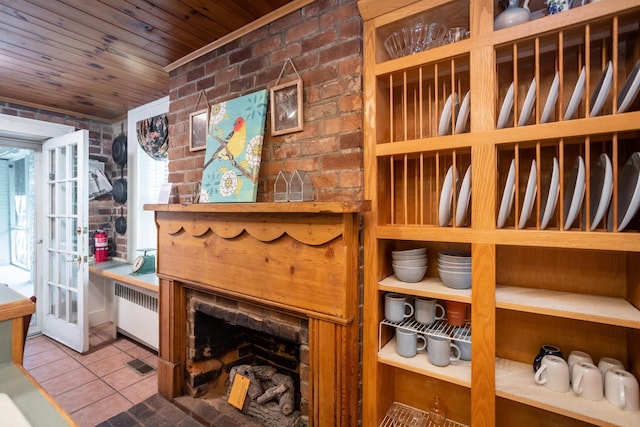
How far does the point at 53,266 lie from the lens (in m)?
3.07

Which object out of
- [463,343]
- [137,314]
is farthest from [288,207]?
[137,314]

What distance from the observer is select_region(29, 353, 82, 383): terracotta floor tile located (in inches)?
93.4

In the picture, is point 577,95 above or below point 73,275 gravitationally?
above

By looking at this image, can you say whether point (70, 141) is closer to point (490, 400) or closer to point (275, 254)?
point (275, 254)

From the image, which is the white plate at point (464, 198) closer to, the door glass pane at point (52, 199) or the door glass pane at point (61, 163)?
the door glass pane at point (61, 163)

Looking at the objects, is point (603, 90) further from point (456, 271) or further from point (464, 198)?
point (456, 271)

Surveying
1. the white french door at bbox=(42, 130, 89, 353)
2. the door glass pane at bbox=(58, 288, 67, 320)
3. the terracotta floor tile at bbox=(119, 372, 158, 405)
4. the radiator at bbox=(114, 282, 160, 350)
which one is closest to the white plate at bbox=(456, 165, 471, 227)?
the terracotta floor tile at bbox=(119, 372, 158, 405)

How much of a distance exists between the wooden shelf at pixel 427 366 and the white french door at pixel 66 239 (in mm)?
2804

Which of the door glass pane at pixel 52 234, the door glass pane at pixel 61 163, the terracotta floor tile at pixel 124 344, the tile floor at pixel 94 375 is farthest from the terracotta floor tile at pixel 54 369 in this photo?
the door glass pane at pixel 61 163

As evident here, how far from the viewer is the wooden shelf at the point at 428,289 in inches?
44.9

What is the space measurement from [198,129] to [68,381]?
2.21 metres

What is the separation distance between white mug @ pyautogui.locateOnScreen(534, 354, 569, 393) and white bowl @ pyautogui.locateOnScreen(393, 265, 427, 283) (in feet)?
1.65

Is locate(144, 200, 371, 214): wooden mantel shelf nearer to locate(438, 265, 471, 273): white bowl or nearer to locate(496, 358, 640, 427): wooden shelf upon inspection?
locate(438, 265, 471, 273): white bowl

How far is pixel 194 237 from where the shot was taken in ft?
5.82
